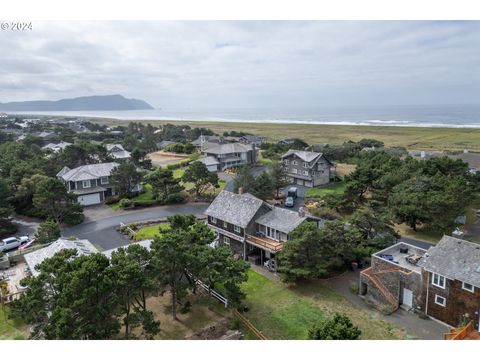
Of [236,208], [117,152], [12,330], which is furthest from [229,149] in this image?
[12,330]

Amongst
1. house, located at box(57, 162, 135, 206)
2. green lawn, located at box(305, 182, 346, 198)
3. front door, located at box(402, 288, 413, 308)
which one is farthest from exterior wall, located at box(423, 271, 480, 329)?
house, located at box(57, 162, 135, 206)

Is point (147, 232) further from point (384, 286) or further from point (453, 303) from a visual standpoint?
point (453, 303)

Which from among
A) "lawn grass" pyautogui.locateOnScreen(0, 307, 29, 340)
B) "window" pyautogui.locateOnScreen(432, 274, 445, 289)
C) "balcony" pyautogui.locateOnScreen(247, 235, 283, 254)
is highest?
"window" pyautogui.locateOnScreen(432, 274, 445, 289)

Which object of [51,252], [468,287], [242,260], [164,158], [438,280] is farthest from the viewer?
[164,158]

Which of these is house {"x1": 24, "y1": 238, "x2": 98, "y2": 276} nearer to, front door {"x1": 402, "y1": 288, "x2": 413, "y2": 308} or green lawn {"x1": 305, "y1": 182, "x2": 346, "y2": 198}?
front door {"x1": 402, "y1": 288, "x2": 413, "y2": 308}

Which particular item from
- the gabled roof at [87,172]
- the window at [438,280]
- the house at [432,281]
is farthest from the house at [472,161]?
the gabled roof at [87,172]

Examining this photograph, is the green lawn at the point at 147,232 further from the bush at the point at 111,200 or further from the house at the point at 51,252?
the bush at the point at 111,200

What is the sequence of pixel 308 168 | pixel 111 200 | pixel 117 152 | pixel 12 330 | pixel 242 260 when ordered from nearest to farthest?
pixel 12 330
pixel 242 260
pixel 111 200
pixel 308 168
pixel 117 152
